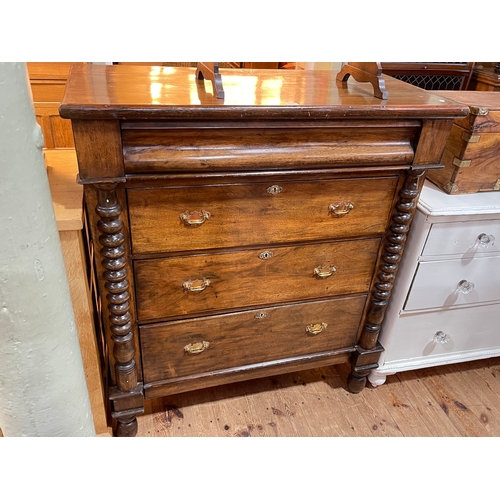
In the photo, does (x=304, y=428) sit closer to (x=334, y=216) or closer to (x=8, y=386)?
(x=334, y=216)

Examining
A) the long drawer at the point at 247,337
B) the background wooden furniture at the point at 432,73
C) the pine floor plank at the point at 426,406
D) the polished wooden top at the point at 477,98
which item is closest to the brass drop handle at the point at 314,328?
the long drawer at the point at 247,337

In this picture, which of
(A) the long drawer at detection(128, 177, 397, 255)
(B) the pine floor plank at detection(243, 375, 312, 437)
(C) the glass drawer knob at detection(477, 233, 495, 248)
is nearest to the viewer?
(A) the long drawer at detection(128, 177, 397, 255)

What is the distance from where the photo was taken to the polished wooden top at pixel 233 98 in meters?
0.96

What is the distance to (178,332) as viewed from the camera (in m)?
1.33

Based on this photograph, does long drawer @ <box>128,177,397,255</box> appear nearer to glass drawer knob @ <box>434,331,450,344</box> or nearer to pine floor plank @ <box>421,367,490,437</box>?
glass drawer knob @ <box>434,331,450,344</box>

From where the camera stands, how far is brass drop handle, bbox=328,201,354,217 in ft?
4.11

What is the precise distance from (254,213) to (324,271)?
0.32 metres

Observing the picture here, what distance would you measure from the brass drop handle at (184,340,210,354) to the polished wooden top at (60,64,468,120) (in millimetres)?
699

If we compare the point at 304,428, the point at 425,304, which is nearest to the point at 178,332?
the point at 304,428

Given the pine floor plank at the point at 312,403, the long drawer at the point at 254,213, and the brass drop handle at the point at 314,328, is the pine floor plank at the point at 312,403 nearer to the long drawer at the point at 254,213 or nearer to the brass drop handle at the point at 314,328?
the brass drop handle at the point at 314,328

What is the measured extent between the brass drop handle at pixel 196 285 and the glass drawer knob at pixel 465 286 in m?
0.90

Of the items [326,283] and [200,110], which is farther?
[326,283]

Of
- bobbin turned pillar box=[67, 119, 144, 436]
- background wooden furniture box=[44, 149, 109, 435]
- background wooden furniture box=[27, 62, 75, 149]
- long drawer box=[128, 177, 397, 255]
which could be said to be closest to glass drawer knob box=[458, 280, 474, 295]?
long drawer box=[128, 177, 397, 255]

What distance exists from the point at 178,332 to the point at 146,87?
69 cm
